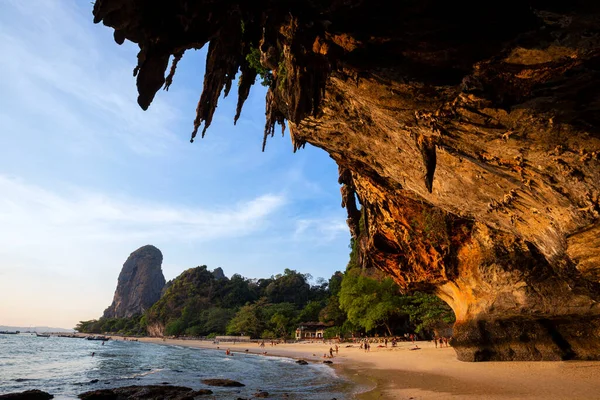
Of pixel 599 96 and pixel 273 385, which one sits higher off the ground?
pixel 599 96

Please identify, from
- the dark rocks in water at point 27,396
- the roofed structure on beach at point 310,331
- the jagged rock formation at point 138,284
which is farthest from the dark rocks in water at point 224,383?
the jagged rock formation at point 138,284

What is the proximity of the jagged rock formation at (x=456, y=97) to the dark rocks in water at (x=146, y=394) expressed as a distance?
38.2 feet

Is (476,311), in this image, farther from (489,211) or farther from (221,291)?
(221,291)

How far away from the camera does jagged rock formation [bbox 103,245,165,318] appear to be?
153062mm

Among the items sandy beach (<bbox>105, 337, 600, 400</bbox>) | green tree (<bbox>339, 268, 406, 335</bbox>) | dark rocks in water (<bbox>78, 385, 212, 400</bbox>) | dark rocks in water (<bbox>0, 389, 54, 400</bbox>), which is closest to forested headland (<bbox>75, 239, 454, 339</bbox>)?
green tree (<bbox>339, 268, 406, 335</bbox>)

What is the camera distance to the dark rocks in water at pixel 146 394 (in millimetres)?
13414

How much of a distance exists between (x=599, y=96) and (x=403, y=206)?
979cm

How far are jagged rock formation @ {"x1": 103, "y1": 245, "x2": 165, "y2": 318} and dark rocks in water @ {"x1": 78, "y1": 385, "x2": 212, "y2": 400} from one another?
15217 centimetres

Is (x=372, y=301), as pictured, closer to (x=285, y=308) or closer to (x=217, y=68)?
(x=285, y=308)

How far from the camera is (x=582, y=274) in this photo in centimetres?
922

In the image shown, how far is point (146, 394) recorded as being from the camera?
1398 cm

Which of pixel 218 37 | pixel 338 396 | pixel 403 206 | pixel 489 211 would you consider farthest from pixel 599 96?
pixel 338 396

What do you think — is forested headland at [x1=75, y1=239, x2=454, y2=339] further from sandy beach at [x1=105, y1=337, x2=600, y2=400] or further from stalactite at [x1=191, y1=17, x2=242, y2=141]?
stalactite at [x1=191, y1=17, x2=242, y2=141]

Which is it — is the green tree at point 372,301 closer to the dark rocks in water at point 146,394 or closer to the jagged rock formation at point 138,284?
the dark rocks in water at point 146,394
